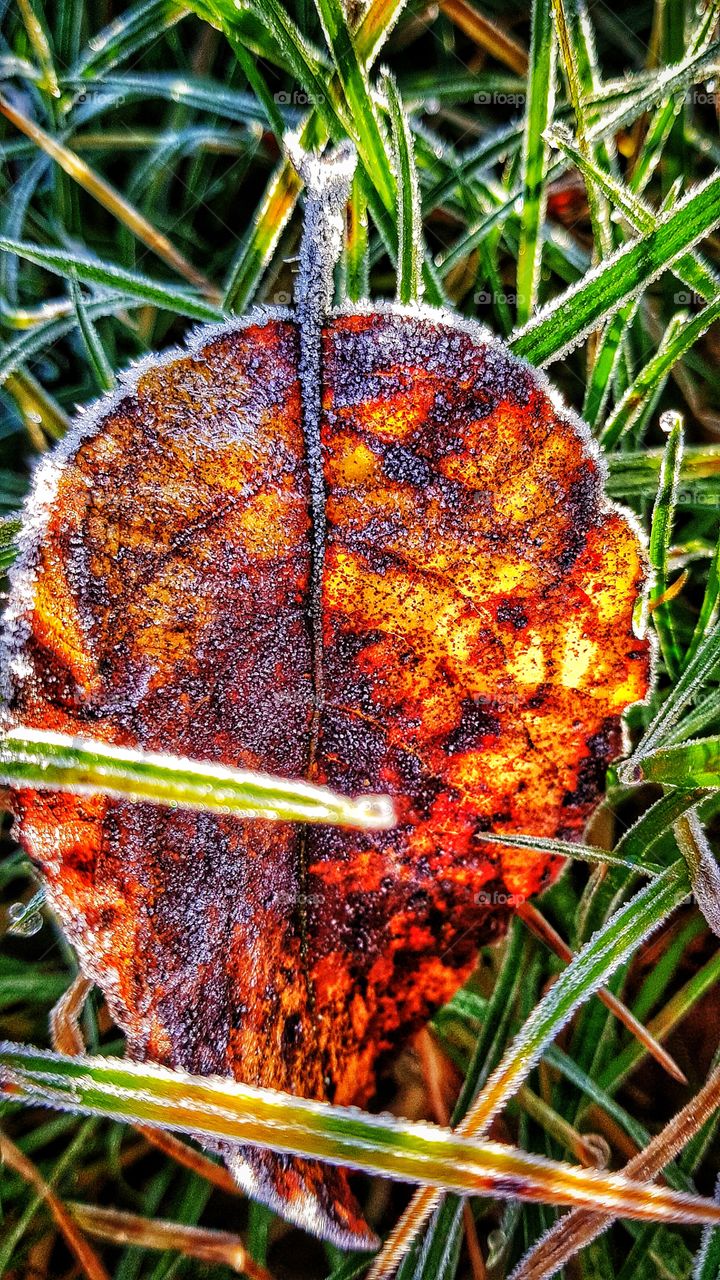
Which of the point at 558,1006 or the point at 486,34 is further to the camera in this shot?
the point at 486,34

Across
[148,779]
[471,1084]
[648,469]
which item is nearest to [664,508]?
[648,469]

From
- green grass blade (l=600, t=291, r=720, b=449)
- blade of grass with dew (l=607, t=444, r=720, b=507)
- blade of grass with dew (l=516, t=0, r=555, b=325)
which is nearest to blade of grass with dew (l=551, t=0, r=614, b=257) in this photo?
blade of grass with dew (l=516, t=0, r=555, b=325)

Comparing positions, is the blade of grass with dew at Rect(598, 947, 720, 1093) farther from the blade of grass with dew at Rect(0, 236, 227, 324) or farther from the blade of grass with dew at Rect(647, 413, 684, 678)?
the blade of grass with dew at Rect(0, 236, 227, 324)

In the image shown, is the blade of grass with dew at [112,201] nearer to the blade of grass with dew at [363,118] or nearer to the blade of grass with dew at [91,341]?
the blade of grass with dew at [91,341]

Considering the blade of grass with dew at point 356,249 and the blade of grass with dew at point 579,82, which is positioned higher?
the blade of grass with dew at point 579,82

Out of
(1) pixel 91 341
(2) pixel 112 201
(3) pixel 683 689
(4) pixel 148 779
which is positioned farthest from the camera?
(2) pixel 112 201

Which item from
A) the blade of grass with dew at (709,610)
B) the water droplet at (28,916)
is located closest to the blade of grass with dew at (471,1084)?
the blade of grass with dew at (709,610)

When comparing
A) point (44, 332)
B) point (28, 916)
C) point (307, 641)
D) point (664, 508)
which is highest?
point (44, 332)

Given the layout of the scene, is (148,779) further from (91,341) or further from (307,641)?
(91,341)
